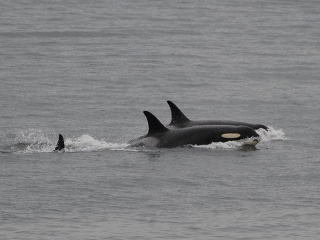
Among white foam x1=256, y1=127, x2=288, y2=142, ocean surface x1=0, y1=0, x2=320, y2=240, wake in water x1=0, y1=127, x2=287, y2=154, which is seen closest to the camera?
ocean surface x1=0, y1=0, x2=320, y2=240

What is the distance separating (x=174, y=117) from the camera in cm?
2575

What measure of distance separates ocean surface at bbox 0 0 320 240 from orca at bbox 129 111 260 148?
283 millimetres

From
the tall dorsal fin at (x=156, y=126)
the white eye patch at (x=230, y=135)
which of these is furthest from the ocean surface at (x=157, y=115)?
the tall dorsal fin at (x=156, y=126)

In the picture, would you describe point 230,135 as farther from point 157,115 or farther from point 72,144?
point 157,115

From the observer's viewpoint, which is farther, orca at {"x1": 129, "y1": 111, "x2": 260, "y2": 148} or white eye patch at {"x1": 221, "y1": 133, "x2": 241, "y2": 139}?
white eye patch at {"x1": 221, "y1": 133, "x2": 241, "y2": 139}

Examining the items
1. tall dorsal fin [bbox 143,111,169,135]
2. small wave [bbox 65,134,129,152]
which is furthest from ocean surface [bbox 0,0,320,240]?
tall dorsal fin [bbox 143,111,169,135]

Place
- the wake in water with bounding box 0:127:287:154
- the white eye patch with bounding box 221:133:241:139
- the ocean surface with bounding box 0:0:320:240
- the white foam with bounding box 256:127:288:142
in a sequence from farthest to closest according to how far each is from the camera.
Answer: the white foam with bounding box 256:127:288:142 → the white eye patch with bounding box 221:133:241:139 → the wake in water with bounding box 0:127:287:154 → the ocean surface with bounding box 0:0:320:240

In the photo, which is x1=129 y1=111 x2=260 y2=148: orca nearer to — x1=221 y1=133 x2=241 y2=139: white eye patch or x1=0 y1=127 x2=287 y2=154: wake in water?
x1=221 y1=133 x2=241 y2=139: white eye patch

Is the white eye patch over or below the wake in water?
over

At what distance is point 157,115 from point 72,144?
19.1ft

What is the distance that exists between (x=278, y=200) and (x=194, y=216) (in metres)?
1.99

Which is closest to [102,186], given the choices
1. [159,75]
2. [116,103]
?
[116,103]

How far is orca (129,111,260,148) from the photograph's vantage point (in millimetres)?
24750

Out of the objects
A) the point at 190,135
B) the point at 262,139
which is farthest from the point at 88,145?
the point at 262,139
